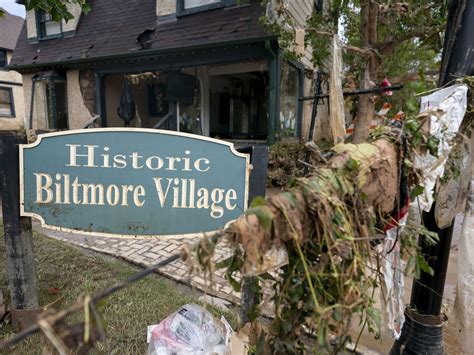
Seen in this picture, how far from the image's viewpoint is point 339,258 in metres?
0.88

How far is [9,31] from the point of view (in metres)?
19.3

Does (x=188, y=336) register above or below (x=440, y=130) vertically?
below

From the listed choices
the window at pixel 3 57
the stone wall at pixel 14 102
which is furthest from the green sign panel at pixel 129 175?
the window at pixel 3 57

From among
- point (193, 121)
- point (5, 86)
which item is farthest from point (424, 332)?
point (5, 86)

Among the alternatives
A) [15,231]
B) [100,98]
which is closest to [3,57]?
[100,98]

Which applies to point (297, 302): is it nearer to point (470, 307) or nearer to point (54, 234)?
point (470, 307)

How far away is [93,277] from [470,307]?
3207 mm

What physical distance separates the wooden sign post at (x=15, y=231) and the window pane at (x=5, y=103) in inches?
712

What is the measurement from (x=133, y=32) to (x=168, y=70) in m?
2.01

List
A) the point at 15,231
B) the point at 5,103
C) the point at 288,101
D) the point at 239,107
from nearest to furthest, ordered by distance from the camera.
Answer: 1. the point at 15,231
2. the point at 288,101
3. the point at 239,107
4. the point at 5,103

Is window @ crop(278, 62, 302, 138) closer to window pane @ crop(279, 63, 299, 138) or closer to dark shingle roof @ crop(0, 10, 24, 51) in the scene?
window pane @ crop(279, 63, 299, 138)

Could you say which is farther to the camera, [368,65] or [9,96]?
[9,96]

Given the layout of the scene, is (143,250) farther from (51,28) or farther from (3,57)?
(3,57)

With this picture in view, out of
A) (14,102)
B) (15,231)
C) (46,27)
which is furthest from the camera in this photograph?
(14,102)
